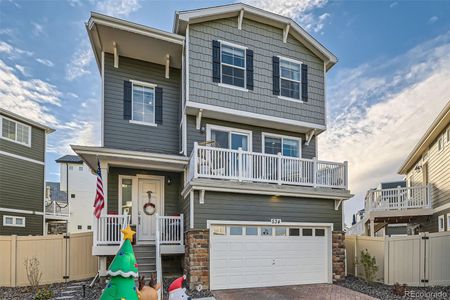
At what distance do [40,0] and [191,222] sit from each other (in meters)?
9.33

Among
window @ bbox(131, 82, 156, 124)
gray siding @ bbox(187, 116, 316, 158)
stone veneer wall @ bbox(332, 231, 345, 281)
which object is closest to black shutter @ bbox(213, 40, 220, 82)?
gray siding @ bbox(187, 116, 316, 158)

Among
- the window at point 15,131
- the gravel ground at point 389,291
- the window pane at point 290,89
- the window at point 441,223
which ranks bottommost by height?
the gravel ground at point 389,291

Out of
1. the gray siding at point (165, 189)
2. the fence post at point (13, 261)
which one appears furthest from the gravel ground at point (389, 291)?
the fence post at point (13, 261)

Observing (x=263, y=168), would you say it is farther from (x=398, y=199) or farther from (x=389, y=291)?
(x=398, y=199)

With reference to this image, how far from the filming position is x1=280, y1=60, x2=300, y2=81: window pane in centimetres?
1147

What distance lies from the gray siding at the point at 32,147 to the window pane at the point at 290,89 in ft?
45.3

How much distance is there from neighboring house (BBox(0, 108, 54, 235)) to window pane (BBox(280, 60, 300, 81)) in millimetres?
13445

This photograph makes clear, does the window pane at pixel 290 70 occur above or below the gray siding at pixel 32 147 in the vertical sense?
above

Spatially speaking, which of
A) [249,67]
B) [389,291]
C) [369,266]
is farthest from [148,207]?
[389,291]

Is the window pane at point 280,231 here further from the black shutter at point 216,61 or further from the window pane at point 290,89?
the black shutter at point 216,61

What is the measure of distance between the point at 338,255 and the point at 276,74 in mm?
6636

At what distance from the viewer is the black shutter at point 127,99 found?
34.8 ft

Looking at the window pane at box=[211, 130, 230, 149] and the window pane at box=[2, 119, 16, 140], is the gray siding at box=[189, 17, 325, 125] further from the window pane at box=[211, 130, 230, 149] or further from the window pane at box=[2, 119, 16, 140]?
the window pane at box=[2, 119, 16, 140]

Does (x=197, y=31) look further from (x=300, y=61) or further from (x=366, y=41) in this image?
(x=366, y=41)
